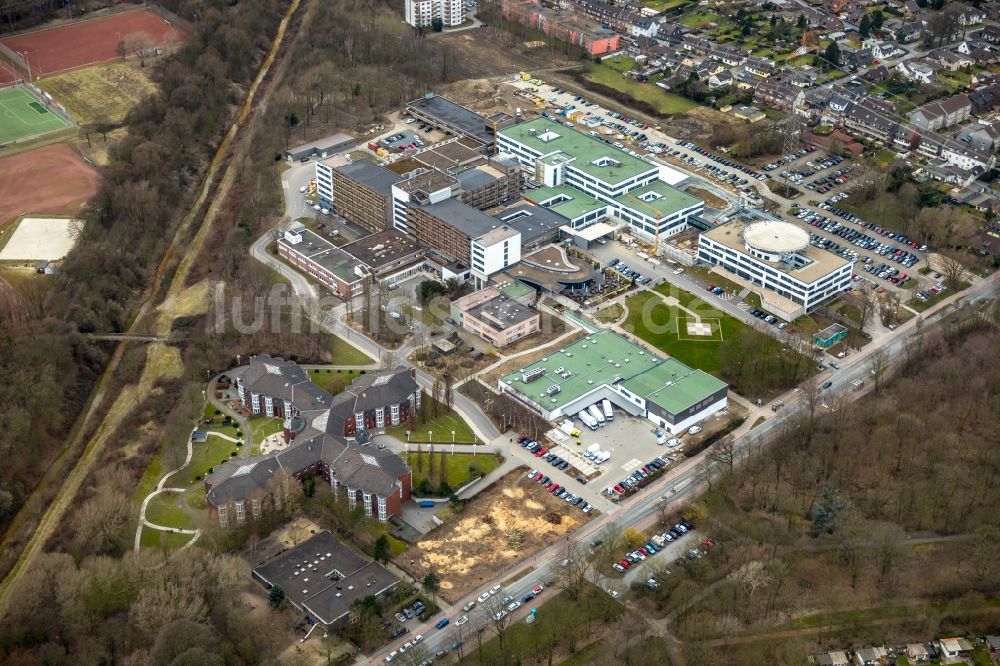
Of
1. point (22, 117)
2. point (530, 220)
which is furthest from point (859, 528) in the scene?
point (22, 117)

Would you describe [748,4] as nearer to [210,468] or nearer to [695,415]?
[695,415]

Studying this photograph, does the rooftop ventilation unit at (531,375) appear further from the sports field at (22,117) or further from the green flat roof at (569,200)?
the sports field at (22,117)

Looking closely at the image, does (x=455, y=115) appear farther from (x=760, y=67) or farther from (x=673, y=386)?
(x=673, y=386)

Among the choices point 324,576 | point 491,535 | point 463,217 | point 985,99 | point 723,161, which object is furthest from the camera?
point 985,99

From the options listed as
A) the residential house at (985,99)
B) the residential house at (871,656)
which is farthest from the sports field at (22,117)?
the residential house at (871,656)

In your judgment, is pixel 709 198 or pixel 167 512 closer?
pixel 167 512

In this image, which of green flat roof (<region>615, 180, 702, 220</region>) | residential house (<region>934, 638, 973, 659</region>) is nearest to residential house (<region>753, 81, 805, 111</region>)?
green flat roof (<region>615, 180, 702, 220</region>)

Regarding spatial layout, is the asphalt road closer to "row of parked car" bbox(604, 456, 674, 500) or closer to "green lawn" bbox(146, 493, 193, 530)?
"row of parked car" bbox(604, 456, 674, 500)
